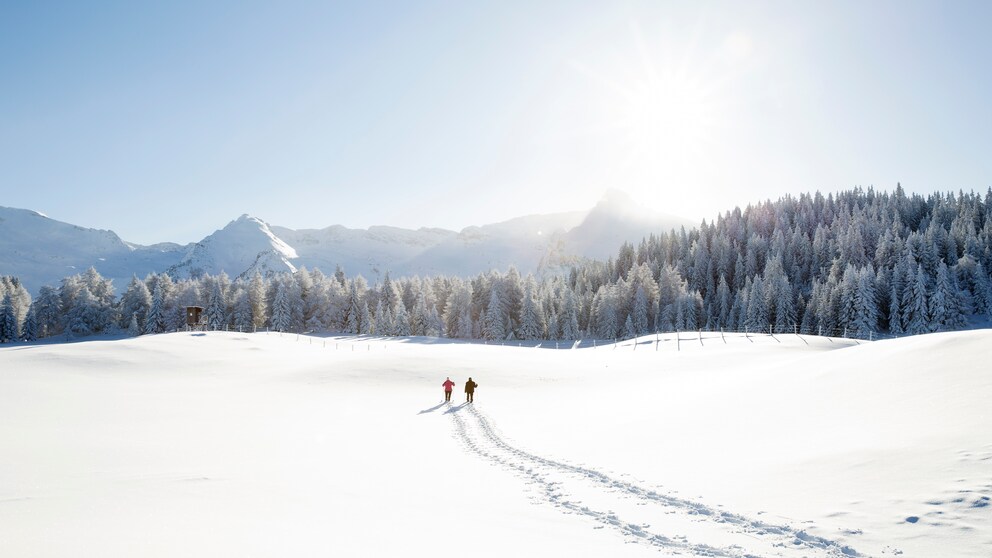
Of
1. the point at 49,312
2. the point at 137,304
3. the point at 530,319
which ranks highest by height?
the point at 137,304

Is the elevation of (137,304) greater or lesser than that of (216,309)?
greater

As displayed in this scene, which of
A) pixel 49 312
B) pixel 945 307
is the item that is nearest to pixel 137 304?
pixel 49 312

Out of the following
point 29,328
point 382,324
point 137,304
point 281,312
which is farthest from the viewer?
point 281,312

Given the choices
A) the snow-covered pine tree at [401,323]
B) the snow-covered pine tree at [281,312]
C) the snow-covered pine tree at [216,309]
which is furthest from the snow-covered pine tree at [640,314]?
the snow-covered pine tree at [216,309]

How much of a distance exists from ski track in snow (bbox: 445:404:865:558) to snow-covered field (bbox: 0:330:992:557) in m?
0.05

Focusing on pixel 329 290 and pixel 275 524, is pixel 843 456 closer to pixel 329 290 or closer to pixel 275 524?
pixel 275 524

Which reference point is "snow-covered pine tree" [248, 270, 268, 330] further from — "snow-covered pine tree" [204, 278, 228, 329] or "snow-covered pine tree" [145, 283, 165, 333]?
"snow-covered pine tree" [145, 283, 165, 333]

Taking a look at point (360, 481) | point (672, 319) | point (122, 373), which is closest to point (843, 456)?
point (360, 481)

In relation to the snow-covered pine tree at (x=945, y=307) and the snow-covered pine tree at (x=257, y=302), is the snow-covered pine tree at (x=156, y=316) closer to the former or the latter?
the snow-covered pine tree at (x=257, y=302)

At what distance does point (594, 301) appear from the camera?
9606 cm

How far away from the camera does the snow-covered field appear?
6.96 metres

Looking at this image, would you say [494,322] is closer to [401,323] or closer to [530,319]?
[530,319]

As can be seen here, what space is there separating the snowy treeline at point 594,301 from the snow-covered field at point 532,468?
213 feet

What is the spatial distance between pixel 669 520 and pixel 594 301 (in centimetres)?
8915
